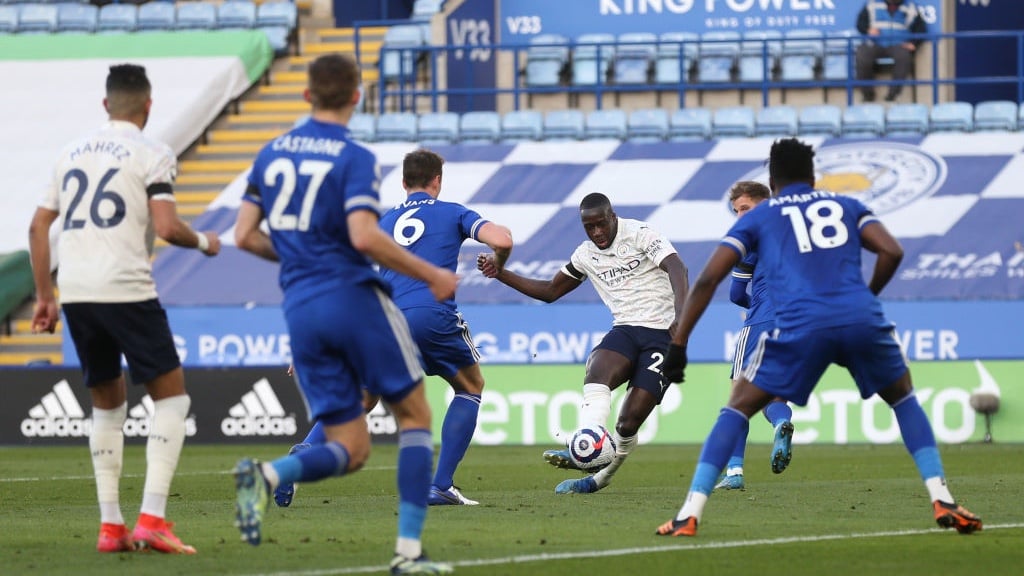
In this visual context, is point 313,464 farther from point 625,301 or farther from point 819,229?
point 625,301

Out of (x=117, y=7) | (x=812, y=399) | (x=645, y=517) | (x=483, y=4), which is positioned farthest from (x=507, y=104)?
(x=645, y=517)

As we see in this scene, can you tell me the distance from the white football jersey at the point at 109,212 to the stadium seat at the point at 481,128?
17490 mm

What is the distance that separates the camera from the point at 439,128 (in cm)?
2531

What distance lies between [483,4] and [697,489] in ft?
66.1

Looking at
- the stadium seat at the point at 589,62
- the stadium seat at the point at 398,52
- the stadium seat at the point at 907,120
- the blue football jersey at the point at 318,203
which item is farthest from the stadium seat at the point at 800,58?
the blue football jersey at the point at 318,203

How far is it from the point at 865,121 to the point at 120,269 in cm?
1825

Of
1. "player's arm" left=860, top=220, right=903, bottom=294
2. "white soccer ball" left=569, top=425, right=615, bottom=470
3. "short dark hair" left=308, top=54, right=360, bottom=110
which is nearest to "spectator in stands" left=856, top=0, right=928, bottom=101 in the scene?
"white soccer ball" left=569, top=425, right=615, bottom=470

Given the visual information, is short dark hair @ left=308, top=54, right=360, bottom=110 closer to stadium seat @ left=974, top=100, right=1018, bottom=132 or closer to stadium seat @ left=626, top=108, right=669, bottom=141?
stadium seat @ left=626, top=108, right=669, bottom=141

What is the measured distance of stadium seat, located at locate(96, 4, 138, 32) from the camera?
95.2 feet

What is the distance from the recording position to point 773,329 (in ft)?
26.8

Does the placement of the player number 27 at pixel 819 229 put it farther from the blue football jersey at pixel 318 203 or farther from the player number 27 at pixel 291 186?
the player number 27 at pixel 291 186

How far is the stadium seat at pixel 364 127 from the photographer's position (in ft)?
83.5

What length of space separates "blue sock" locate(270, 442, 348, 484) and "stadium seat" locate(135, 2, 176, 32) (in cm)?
2285

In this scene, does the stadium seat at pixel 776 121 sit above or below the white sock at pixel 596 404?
above
